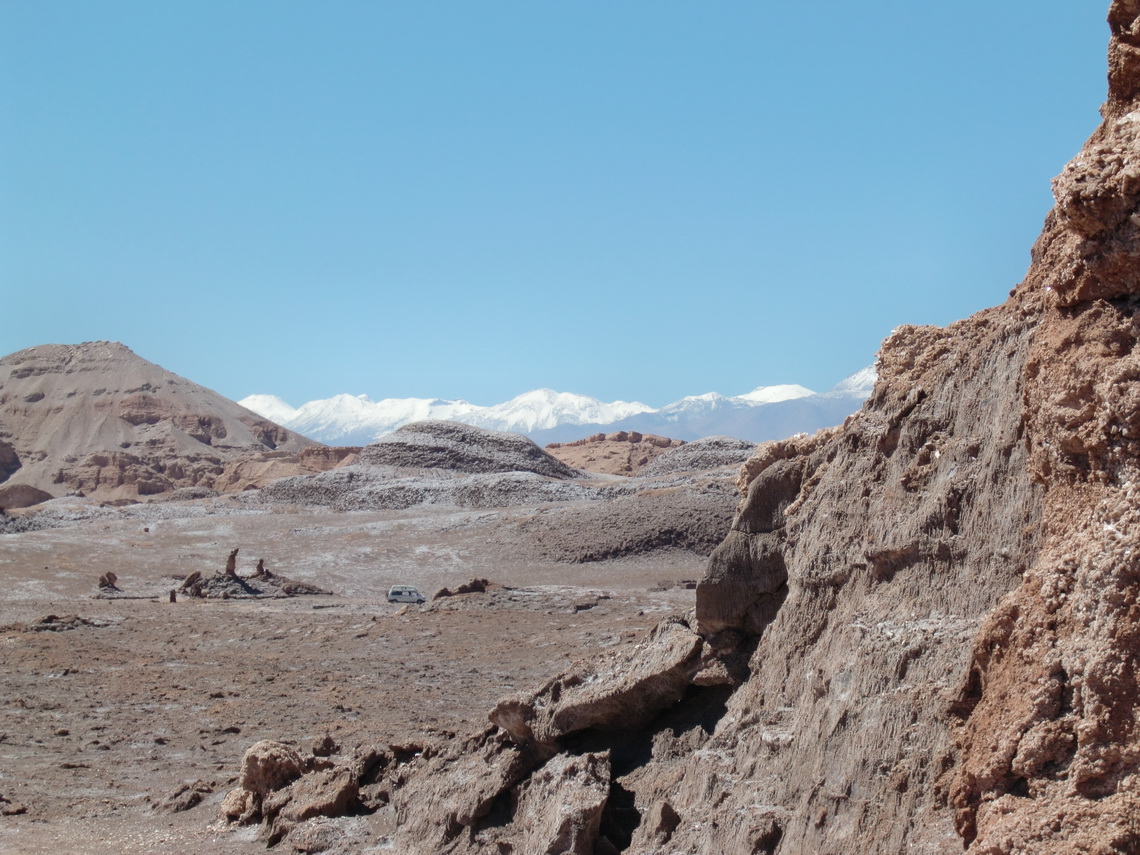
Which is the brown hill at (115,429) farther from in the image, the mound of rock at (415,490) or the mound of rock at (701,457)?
the mound of rock at (701,457)

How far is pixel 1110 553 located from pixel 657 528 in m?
24.2

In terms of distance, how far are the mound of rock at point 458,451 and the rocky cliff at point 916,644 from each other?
38.5 metres

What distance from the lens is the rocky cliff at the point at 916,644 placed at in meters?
3.29

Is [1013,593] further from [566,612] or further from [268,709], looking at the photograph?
[566,612]

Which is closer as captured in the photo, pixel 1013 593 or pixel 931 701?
pixel 1013 593

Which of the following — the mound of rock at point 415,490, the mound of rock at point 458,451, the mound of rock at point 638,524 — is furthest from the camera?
the mound of rock at point 458,451

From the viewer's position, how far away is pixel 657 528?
27359 mm

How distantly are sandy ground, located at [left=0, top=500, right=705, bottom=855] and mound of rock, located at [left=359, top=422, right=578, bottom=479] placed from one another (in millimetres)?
14488

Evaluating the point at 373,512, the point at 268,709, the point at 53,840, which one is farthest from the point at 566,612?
the point at 373,512

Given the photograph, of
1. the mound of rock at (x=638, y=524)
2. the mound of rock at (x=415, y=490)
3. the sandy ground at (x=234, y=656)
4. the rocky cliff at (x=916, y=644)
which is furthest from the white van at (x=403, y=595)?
the rocky cliff at (x=916, y=644)

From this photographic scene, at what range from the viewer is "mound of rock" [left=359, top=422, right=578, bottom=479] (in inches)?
1774

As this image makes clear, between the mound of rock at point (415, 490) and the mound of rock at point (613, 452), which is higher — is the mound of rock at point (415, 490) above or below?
below

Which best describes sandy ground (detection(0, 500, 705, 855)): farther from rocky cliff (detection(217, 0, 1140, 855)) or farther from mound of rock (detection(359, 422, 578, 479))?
mound of rock (detection(359, 422, 578, 479))

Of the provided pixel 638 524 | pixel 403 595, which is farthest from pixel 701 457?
pixel 403 595
